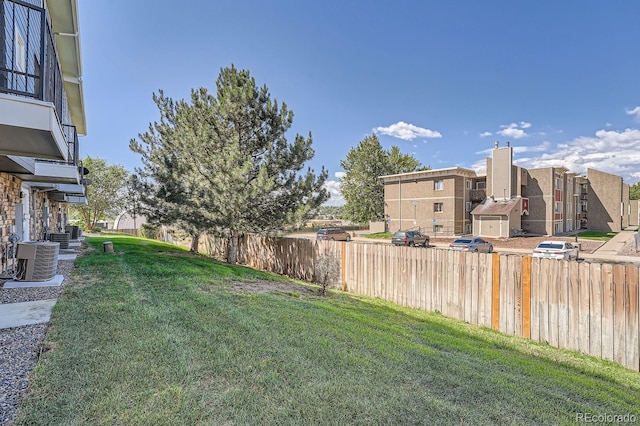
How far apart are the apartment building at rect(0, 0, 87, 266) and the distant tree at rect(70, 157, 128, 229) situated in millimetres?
16577

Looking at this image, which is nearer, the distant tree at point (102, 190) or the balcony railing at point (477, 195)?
the distant tree at point (102, 190)

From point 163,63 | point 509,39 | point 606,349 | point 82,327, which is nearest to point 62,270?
point 82,327

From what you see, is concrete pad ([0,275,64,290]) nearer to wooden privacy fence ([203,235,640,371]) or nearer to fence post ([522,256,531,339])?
wooden privacy fence ([203,235,640,371])

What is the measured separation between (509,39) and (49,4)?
66.9 ft

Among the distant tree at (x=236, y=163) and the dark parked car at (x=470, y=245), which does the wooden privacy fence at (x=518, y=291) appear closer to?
the distant tree at (x=236, y=163)

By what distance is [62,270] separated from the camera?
28.7ft

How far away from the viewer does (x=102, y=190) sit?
3353cm

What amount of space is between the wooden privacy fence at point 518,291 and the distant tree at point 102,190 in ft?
105

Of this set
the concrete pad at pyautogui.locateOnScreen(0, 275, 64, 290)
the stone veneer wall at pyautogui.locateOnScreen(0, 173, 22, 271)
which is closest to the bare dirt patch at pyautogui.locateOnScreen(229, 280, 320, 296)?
the concrete pad at pyautogui.locateOnScreen(0, 275, 64, 290)

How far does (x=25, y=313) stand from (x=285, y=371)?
4585mm

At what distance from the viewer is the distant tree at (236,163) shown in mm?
12477

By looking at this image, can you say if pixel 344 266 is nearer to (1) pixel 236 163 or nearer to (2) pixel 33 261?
(1) pixel 236 163

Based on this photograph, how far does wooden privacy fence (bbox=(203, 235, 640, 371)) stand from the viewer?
199 inches

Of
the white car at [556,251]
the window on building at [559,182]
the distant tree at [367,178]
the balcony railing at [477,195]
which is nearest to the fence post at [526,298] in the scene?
the white car at [556,251]
